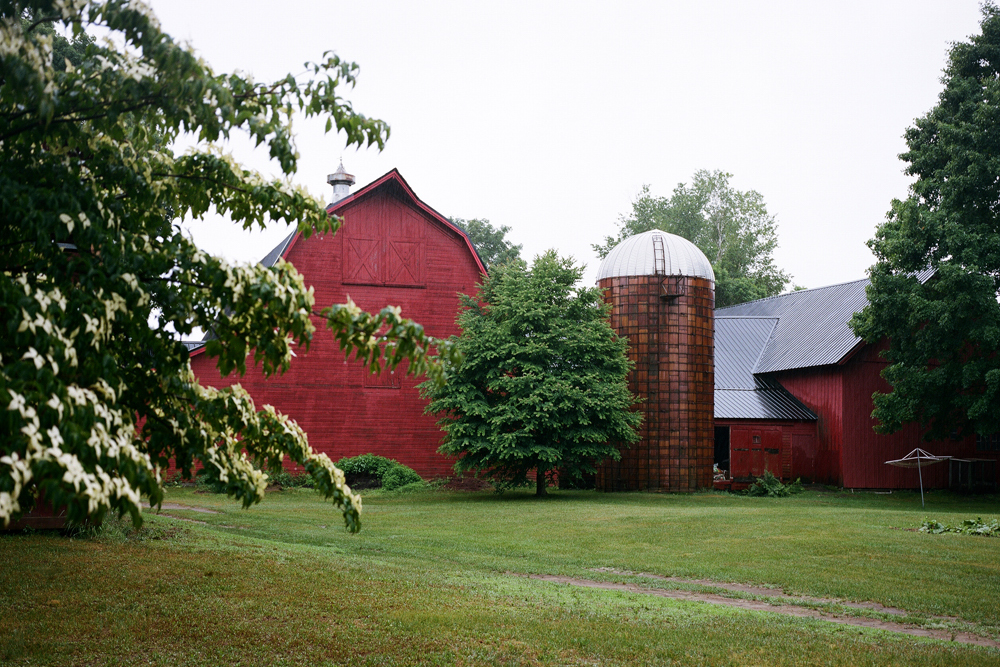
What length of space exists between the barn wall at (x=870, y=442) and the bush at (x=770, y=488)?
252cm

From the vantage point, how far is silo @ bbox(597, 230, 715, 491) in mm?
30578

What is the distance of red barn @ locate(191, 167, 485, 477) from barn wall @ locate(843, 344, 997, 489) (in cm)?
1434

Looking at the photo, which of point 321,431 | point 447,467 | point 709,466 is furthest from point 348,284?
point 709,466

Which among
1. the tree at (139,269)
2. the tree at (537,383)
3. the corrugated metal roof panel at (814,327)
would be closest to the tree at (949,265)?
the corrugated metal roof panel at (814,327)

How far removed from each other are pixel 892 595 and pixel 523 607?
16.1 feet

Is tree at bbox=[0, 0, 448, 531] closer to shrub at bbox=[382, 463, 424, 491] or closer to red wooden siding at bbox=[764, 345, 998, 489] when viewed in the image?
shrub at bbox=[382, 463, 424, 491]

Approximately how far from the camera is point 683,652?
7977 mm

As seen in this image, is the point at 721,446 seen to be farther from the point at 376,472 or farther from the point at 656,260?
the point at 376,472

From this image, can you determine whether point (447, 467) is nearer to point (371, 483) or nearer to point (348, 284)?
point (371, 483)

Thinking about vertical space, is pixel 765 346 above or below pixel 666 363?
above

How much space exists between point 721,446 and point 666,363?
8.16 m

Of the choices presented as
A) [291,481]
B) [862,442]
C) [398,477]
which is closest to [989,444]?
[862,442]

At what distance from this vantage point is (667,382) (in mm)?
30766

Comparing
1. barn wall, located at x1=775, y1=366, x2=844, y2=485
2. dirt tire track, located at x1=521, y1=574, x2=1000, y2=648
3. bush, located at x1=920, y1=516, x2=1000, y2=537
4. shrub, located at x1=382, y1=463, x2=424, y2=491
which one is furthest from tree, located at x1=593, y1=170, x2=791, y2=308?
dirt tire track, located at x1=521, y1=574, x2=1000, y2=648
